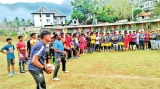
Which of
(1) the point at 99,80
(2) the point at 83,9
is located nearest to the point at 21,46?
(1) the point at 99,80

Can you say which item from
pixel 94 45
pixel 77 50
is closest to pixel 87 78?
pixel 77 50

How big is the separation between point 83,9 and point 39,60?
51.5m

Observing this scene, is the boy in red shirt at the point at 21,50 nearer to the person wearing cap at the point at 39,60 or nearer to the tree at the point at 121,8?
the person wearing cap at the point at 39,60

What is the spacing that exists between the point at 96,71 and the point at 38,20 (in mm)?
63118

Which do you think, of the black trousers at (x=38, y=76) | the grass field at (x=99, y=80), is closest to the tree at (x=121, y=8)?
the grass field at (x=99, y=80)

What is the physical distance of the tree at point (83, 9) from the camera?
5350 centimetres

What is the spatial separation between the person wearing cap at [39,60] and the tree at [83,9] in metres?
49.7

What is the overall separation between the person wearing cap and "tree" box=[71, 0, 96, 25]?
49.7 m

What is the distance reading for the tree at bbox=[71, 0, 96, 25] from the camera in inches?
2106

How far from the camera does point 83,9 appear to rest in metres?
54.4

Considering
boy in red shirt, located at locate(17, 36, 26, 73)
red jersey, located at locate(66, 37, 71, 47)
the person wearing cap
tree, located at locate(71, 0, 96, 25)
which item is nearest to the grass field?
boy in red shirt, located at locate(17, 36, 26, 73)

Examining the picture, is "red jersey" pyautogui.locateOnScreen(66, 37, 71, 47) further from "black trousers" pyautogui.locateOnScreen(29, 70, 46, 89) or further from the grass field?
"black trousers" pyautogui.locateOnScreen(29, 70, 46, 89)

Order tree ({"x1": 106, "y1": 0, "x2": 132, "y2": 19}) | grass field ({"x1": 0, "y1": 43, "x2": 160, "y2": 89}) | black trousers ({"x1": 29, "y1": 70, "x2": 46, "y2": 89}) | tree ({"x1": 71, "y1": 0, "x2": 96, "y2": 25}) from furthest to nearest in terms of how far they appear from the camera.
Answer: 1. tree ({"x1": 106, "y1": 0, "x2": 132, "y2": 19})
2. tree ({"x1": 71, "y1": 0, "x2": 96, "y2": 25})
3. grass field ({"x1": 0, "y1": 43, "x2": 160, "y2": 89})
4. black trousers ({"x1": 29, "y1": 70, "x2": 46, "y2": 89})

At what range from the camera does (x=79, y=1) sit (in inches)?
2175
